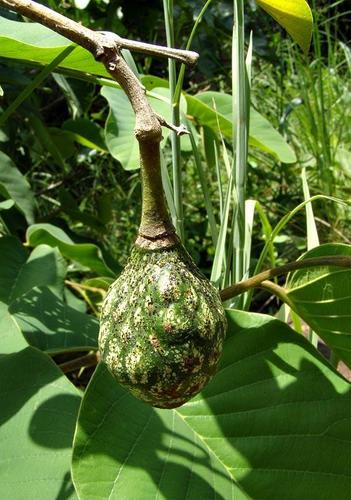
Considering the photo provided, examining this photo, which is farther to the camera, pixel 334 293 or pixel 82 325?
pixel 82 325

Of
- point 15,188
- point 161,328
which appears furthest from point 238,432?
point 15,188

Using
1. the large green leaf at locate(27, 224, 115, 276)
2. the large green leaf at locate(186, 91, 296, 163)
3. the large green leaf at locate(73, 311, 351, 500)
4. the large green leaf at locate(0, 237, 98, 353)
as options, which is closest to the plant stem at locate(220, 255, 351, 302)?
the large green leaf at locate(73, 311, 351, 500)

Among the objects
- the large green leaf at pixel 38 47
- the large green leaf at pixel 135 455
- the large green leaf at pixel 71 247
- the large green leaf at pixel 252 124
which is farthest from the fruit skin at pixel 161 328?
the large green leaf at pixel 252 124

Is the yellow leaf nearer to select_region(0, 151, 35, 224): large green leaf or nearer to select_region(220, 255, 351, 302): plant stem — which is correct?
select_region(220, 255, 351, 302): plant stem

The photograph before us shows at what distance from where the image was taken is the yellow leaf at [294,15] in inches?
20.6

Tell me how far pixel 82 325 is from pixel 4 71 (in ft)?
1.79

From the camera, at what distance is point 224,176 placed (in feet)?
8.17

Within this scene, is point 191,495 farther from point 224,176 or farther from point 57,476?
point 224,176

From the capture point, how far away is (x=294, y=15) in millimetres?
532

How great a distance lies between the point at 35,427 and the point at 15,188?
0.58 meters

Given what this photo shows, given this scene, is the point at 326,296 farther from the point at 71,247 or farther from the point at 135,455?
the point at 71,247

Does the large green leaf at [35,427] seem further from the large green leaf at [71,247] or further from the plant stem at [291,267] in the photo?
the large green leaf at [71,247]

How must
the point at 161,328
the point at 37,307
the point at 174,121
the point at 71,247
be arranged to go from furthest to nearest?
the point at 71,247 < the point at 37,307 < the point at 174,121 < the point at 161,328

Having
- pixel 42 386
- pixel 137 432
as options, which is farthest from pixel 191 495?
pixel 42 386
